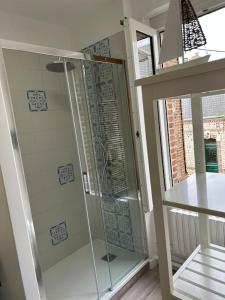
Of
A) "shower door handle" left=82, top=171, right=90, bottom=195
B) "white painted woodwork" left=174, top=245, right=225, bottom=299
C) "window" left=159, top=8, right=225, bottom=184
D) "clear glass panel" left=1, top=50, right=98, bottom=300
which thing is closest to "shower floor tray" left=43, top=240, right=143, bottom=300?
"clear glass panel" left=1, top=50, right=98, bottom=300

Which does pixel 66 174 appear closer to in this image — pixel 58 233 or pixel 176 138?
pixel 58 233

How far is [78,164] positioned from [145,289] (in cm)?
119

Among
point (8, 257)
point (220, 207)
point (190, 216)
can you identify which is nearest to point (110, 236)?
point (190, 216)

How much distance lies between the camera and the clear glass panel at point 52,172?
6.21 ft

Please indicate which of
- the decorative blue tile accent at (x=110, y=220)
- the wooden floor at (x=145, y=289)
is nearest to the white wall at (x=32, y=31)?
the decorative blue tile accent at (x=110, y=220)

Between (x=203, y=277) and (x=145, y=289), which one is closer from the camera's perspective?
(x=203, y=277)

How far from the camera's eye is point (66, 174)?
2236mm

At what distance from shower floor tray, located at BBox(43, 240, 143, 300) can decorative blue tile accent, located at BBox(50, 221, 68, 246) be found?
192 millimetres

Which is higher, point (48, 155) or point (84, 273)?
point (48, 155)

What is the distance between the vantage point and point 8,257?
1.19 meters

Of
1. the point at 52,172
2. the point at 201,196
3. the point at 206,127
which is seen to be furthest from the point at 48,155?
the point at 201,196

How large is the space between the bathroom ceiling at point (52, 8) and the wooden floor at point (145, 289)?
7.32 ft

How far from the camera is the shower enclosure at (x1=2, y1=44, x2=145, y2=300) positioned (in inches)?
74.2

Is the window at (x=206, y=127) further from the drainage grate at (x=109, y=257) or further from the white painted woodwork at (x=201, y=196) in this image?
the drainage grate at (x=109, y=257)
